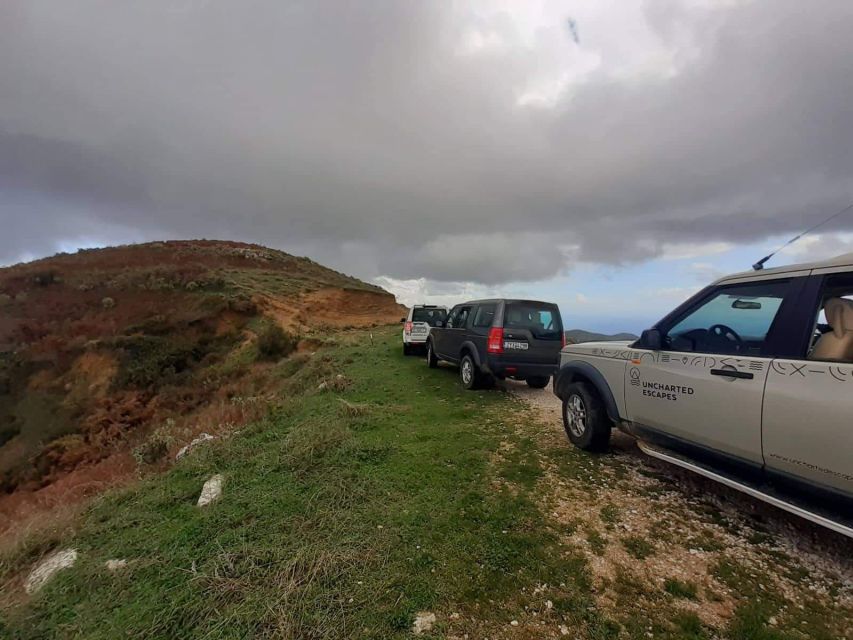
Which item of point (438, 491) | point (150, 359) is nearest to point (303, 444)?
point (438, 491)

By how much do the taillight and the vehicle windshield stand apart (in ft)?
21.8

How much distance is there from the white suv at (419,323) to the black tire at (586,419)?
923 centimetres

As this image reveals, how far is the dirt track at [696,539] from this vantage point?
2709 mm

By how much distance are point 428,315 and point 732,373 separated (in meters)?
11.8

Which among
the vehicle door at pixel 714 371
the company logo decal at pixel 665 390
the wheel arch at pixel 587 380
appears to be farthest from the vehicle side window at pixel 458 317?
the company logo decal at pixel 665 390

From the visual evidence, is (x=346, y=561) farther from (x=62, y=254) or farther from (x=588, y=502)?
(x=62, y=254)

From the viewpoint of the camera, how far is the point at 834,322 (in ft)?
9.47

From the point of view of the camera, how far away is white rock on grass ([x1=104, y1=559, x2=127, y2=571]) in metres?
3.47

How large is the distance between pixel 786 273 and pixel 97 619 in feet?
18.3

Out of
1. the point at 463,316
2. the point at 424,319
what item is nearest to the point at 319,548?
the point at 463,316

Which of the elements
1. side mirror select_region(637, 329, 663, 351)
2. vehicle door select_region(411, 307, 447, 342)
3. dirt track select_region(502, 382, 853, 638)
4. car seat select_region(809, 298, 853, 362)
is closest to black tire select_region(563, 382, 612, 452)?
dirt track select_region(502, 382, 853, 638)

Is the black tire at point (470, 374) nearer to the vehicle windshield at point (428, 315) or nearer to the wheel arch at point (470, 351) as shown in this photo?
the wheel arch at point (470, 351)

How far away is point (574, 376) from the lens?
523 cm

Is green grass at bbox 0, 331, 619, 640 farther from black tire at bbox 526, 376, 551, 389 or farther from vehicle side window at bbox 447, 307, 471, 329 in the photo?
vehicle side window at bbox 447, 307, 471, 329
